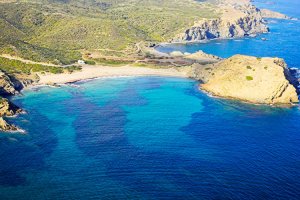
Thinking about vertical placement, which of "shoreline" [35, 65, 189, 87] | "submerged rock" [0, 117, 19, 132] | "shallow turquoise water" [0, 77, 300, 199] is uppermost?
"submerged rock" [0, 117, 19, 132]

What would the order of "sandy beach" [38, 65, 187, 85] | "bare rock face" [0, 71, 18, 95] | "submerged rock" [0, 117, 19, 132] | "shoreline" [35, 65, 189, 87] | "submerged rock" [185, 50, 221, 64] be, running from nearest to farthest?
"submerged rock" [0, 117, 19, 132], "bare rock face" [0, 71, 18, 95], "shoreline" [35, 65, 189, 87], "sandy beach" [38, 65, 187, 85], "submerged rock" [185, 50, 221, 64]

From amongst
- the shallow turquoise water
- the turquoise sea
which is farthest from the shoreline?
the shallow turquoise water

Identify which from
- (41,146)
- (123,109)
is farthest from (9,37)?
(41,146)

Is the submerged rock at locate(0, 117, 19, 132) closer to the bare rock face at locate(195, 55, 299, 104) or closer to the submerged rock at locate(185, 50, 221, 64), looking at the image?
the bare rock face at locate(195, 55, 299, 104)

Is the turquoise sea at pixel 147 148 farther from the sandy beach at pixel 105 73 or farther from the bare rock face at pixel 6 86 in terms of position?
the sandy beach at pixel 105 73

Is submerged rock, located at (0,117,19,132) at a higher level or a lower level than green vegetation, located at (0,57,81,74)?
lower

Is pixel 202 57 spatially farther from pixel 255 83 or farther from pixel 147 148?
pixel 147 148
